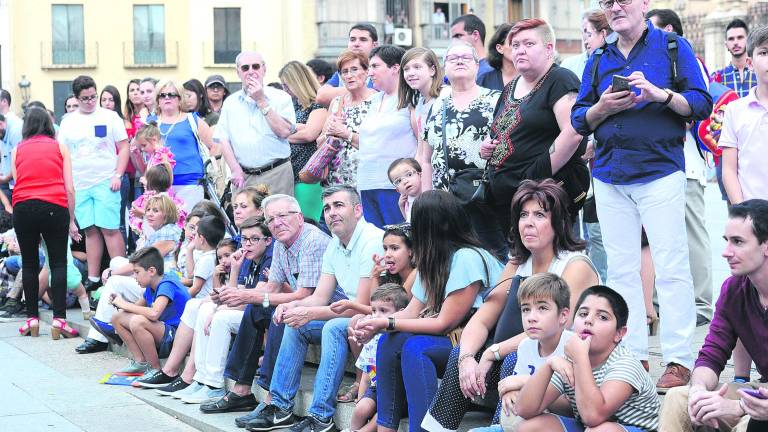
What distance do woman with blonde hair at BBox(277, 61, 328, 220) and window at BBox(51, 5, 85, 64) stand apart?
36.2 meters

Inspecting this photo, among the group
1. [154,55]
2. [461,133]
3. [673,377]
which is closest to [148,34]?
[154,55]

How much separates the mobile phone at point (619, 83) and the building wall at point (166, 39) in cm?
3918

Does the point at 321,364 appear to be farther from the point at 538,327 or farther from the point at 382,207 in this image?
the point at 538,327

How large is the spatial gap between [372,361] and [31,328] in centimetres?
531

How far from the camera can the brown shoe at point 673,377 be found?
585 centimetres

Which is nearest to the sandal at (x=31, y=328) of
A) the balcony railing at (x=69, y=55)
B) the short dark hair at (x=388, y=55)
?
the short dark hair at (x=388, y=55)

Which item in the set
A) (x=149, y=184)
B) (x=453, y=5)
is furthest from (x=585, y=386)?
(x=453, y=5)

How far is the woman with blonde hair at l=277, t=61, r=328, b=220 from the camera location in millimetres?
9711

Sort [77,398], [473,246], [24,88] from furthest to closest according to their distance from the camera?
[24,88]
[77,398]
[473,246]

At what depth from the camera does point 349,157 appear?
29.3 ft

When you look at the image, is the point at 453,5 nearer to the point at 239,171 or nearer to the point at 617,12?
the point at 239,171

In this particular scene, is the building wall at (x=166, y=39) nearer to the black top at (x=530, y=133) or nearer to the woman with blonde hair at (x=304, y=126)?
the woman with blonde hair at (x=304, y=126)

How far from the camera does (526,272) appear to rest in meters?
5.85

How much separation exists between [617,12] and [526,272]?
1.30 metres
